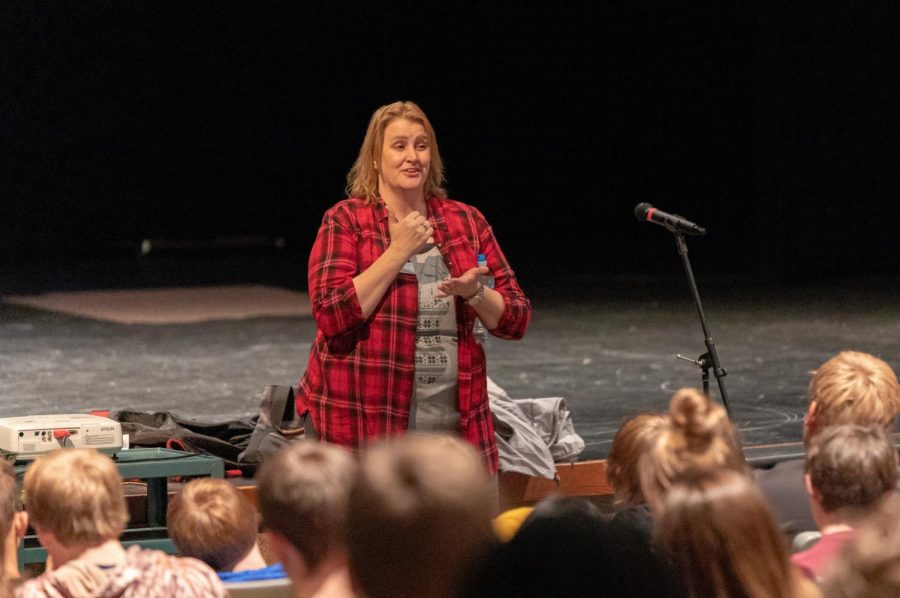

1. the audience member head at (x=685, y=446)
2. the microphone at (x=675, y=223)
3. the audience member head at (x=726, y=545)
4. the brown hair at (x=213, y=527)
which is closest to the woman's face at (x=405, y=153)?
the microphone at (x=675, y=223)

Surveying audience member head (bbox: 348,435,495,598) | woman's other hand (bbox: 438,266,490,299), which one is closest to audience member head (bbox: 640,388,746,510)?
audience member head (bbox: 348,435,495,598)

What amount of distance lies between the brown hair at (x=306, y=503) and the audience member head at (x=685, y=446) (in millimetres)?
449

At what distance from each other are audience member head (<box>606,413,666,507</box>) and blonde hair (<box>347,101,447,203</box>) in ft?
3.89

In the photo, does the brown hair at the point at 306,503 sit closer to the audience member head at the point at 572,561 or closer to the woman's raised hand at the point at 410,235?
the audience member head at the point at 572,561

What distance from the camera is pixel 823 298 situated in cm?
1057

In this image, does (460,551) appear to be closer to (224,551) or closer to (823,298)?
(224,551)

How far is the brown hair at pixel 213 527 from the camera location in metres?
2.36

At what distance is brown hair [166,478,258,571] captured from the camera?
2361 mm

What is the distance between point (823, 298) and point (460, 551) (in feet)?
32.3

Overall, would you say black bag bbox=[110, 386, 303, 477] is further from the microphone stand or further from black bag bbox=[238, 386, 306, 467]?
the microphone stand

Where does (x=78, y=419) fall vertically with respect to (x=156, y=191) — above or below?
below

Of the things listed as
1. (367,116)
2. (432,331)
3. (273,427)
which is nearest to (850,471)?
(432,331)

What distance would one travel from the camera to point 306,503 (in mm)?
1607

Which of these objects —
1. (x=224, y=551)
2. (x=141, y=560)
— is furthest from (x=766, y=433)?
(x=141, y=560)
